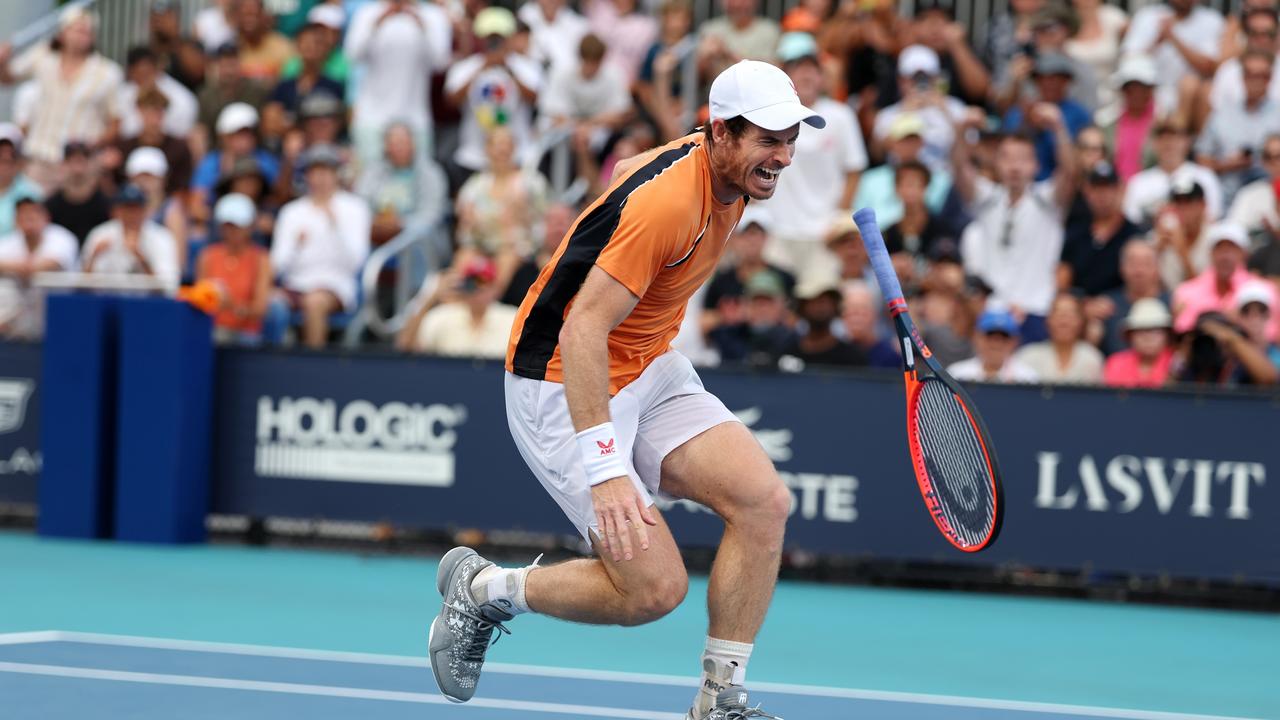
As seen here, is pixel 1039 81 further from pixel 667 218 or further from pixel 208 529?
pixel 667 218

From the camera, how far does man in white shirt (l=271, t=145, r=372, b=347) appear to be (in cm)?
1235

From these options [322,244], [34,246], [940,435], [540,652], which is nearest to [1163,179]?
[322,244]

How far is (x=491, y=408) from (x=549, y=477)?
499cm

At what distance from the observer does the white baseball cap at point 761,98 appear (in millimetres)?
4988

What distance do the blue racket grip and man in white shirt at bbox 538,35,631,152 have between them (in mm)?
7736

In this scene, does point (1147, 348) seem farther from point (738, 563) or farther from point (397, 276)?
point (397, 276)

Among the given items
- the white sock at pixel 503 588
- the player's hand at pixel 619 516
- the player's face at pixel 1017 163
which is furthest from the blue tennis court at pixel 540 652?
the player's face at pixel 1017 163

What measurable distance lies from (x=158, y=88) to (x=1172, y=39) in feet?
24.9

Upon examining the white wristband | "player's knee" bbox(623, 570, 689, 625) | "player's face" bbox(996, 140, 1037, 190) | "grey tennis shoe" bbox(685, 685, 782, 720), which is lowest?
"grey tennis shoe" bbox(685, 685, 782, 720)

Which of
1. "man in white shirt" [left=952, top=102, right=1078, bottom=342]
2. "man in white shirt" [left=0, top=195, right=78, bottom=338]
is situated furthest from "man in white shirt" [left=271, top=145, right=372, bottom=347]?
"man in white shirt" [left=952, top=102, right=1078, bottom=342]

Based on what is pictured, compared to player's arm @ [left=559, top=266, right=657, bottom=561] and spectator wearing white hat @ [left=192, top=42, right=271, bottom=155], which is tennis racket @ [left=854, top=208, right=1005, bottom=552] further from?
spectator wearing white hat @ [left=192, top=42, right=271, bottom=155]

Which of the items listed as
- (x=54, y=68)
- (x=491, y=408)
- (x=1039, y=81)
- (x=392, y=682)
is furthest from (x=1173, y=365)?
(x=54, y=68)

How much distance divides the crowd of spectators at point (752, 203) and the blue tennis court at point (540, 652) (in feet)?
5.21

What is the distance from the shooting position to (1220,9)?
43.3ft
